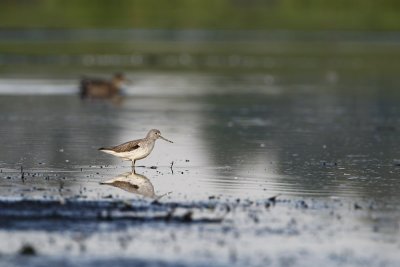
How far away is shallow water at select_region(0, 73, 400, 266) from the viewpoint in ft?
34.7

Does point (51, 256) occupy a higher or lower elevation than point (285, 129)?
lower

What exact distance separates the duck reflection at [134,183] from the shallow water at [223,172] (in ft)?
0.44

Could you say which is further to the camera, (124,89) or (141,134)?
(124,89)

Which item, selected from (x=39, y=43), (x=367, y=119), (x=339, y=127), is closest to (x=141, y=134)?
(x=339, y=127)

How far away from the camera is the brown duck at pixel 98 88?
3103 cm

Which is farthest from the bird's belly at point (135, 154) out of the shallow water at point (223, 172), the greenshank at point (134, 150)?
the shallow water at point (223, 172)

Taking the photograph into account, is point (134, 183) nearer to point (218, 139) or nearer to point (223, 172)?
point (223, 172)

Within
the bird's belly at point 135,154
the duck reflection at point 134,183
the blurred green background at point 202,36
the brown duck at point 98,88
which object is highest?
the blurred green background at point 202,36

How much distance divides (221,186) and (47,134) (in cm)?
720

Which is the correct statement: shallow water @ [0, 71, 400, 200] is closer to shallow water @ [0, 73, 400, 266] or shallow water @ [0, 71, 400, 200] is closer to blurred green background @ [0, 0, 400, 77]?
shallow water @ [0, 73, 400, 266]

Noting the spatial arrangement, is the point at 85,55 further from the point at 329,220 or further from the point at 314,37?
the point at 329,220

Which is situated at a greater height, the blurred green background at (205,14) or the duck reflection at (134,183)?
the blurred green background at (205,14)

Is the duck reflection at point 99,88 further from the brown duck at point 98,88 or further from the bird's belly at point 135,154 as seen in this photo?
the bird's belly at point 135,154

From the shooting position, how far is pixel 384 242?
1088 cm
